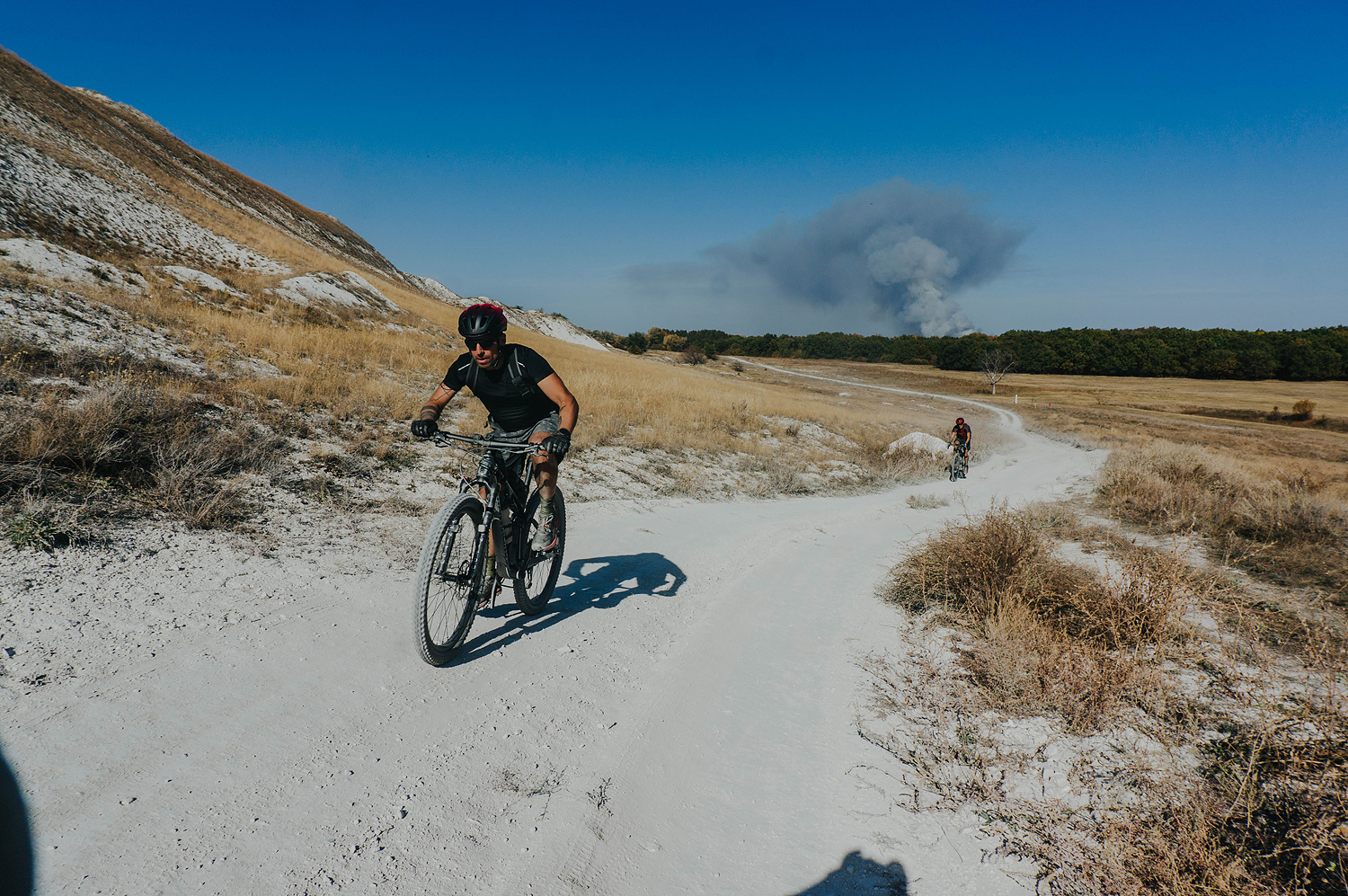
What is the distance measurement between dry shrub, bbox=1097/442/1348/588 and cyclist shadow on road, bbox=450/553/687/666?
489 cm

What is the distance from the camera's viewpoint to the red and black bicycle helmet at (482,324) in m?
4.11

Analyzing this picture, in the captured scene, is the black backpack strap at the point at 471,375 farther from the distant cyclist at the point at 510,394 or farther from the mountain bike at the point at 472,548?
the mountain bike at the point at 472,548

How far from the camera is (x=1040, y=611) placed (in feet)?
17.3

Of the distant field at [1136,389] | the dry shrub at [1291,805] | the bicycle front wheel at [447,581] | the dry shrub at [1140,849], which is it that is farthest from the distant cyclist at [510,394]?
the distant field at [1136,389]

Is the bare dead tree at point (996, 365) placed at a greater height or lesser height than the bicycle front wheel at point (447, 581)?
greater

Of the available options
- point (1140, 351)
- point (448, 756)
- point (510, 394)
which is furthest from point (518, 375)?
point (1140, 351)

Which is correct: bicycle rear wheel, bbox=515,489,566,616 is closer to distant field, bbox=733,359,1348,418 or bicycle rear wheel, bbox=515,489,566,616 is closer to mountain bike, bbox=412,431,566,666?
mountain bike, bbox=412,431,566,666

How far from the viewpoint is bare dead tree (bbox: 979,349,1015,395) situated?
7170cm

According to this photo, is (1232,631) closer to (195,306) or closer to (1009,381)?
(195,306)

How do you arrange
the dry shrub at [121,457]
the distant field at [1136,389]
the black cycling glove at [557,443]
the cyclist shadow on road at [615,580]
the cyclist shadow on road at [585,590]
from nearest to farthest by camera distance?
the black cycling glove at [557,443] < the cyclist shadow on road at [585,590] < the dry shrub at [121,457] < the cyclist shadow on road at [615,580] < the distant field at [1136,389]

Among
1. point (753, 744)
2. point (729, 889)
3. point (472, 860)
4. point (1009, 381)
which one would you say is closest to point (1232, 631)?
point (753, 744)

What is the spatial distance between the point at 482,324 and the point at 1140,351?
107042 mm

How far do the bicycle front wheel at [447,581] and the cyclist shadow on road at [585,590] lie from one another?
204 mm

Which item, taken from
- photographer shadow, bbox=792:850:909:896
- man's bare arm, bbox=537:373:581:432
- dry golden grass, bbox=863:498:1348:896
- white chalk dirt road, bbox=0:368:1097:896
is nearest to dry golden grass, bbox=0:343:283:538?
white chalk dirt road, bbox=0:368:1097:896
